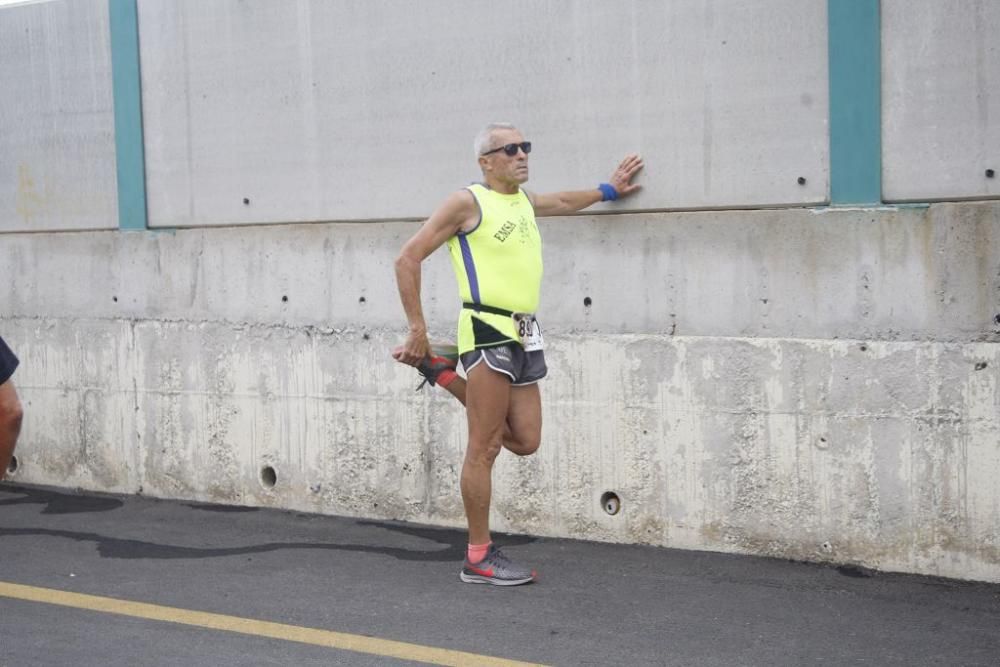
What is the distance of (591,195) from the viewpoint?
6.37 metres

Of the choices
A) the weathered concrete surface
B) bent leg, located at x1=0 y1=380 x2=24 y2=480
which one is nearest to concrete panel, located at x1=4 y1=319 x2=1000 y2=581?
the weathered concrete surface

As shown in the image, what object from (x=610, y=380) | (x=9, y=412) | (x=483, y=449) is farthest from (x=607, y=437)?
(x=9, y=412)

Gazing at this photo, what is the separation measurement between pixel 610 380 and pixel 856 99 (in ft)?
5.80

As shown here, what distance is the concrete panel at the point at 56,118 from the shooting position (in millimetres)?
8523

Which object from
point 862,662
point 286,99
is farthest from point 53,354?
point 862,662

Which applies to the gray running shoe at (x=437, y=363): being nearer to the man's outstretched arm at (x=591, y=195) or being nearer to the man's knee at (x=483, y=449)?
the man's knee at (x=483, y=449)

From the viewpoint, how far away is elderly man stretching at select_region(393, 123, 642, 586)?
5.71 meters

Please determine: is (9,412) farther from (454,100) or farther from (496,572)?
(454,100)

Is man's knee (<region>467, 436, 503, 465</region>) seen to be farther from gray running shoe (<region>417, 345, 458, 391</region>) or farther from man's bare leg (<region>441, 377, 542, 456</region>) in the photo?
gray running shoe (<region>417, 345, 458, 391</region>)

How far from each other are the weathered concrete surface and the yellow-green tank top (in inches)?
36.5

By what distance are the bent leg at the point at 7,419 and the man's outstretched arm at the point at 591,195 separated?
2.41m

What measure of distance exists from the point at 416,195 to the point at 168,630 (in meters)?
2.90

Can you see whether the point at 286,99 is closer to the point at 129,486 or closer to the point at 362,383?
the point at 362,383

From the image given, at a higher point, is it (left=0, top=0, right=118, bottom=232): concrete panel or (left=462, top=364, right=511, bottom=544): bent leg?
(left=0, top=0, right=118, bottom=232): concrete panel
